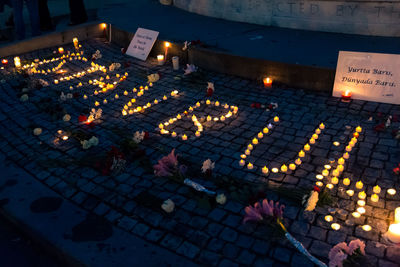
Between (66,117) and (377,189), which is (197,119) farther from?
(377,189)

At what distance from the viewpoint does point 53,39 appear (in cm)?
1088

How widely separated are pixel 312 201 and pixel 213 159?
1650 mm

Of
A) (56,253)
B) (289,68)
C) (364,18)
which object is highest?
(364,18)

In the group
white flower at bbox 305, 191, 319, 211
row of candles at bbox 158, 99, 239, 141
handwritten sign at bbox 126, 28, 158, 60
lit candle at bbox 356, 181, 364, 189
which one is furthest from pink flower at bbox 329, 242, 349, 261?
handwritten sign at bbox 126, 28, 158, 60

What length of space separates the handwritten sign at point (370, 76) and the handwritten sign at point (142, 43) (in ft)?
15.6

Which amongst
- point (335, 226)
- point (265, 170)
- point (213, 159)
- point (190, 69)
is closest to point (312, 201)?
point (335, 226)

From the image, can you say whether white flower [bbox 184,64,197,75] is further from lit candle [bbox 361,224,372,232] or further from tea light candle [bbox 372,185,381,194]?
lit candle [bbox 361,224,372,232]

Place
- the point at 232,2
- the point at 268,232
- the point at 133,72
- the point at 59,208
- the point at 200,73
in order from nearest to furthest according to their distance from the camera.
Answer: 1. the point at 268,232
2. the point at 59,208
3. the point at 200,73
4. the point at 133,72
5. the point at 232,2

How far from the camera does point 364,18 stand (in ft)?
28.5

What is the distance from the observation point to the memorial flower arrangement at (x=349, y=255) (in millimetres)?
3439

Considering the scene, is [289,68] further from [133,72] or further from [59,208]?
[59,208]

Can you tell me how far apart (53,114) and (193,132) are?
2786 mm

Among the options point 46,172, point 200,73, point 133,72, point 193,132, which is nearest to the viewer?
point 46,172

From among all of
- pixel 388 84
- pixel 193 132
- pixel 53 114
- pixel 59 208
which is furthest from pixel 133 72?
pixel 388 84
